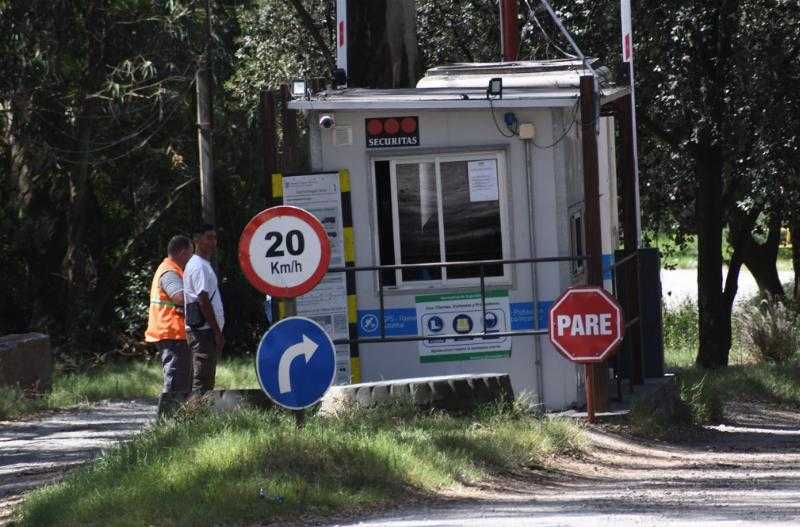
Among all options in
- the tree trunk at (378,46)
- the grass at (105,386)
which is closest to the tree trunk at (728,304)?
the grass at (105,386)

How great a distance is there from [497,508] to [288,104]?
5588 millimetres

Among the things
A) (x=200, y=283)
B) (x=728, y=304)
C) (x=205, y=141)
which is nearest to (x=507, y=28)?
(x=200, y=283)

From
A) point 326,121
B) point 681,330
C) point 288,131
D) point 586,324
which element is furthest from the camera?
point 681,330

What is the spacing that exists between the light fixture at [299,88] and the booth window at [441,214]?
907mm

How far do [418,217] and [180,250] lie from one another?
6.83 ft

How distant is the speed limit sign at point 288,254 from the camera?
10438 mm

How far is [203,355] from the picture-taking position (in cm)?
1329

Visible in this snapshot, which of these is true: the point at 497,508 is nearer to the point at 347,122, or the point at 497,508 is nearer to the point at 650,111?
the point at 347,122

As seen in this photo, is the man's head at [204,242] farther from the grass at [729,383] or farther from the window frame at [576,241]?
the grass at [729,383]

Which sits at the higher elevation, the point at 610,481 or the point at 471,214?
the point at 471,214

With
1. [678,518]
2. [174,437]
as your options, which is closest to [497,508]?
[678,518]

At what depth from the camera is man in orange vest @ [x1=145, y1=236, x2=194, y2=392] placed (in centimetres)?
1345

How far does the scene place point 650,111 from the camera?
22.8 meters

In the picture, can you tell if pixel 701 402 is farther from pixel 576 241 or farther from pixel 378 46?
pixel 378 46
